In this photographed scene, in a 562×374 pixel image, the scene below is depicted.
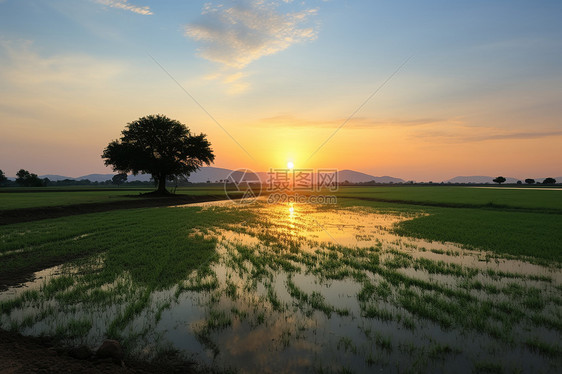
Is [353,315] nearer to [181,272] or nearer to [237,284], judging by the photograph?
[237,284]

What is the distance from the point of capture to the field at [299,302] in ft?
18.7

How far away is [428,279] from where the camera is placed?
10367 millimetres

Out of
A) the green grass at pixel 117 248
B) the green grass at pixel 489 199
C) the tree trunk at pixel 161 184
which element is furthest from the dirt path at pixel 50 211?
the green grass at pixel 489 199

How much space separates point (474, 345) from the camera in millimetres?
5969

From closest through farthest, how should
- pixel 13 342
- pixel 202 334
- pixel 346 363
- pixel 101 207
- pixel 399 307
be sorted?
pixel 346 363
pixel 13 342
pixel 202 334
pixel 399 307
pixel 101 207

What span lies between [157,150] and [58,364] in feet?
207

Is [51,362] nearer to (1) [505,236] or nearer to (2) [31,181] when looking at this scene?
(1) [505,236]

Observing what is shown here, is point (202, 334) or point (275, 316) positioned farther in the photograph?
point (275, 316)

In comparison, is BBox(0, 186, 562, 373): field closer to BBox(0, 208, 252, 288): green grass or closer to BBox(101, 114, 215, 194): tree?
BBox(0, 208, 252, 288): green grass

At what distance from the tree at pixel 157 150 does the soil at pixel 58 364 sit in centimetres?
6010

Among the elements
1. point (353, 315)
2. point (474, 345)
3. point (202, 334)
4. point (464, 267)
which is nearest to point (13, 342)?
point (202, 334)

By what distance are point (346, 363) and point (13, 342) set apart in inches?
274

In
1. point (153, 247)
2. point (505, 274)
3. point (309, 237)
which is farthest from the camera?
point (309, 237)

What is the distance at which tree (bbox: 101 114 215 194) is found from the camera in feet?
198
